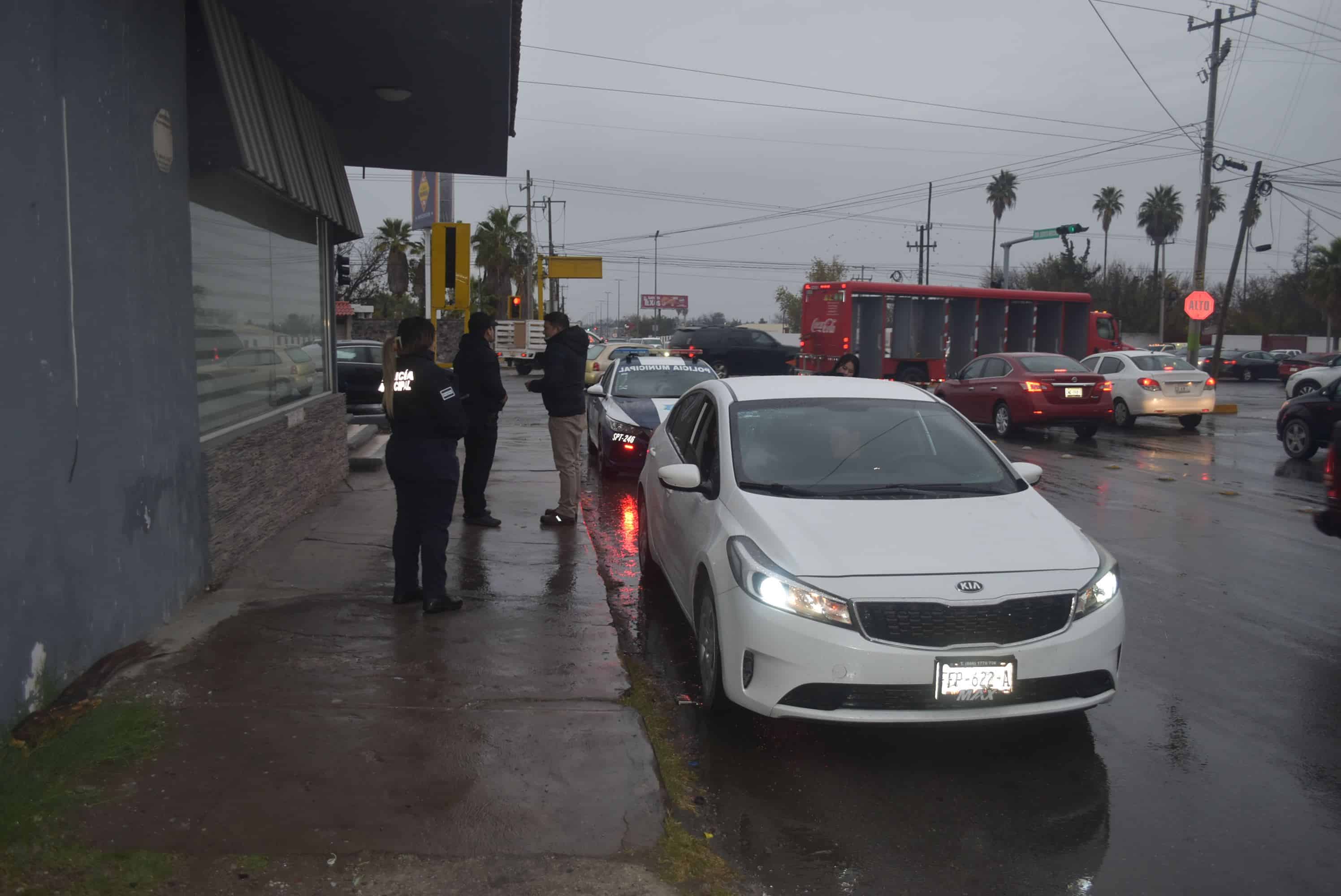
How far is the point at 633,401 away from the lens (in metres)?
13.2

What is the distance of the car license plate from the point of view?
438 centimetres

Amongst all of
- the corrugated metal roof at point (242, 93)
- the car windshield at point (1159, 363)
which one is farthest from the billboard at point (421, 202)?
the corrugated metal roof at point (242, 93)

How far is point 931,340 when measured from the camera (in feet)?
87.0

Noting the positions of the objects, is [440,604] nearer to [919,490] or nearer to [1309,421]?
[919,490]

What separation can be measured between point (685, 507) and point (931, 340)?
21.6 meters

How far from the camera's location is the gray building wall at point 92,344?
423 cm

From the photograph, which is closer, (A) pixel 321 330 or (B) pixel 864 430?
(B) pixel 864 430

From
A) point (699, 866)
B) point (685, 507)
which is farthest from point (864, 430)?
point (699, 866)

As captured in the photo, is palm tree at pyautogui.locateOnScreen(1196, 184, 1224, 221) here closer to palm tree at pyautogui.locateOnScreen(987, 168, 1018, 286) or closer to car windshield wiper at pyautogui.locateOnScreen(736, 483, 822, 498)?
palm tree at pyautogui.locateOnScreen(987, 168, 1018, 286)

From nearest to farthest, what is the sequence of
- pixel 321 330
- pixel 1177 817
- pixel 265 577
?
pixel 1177 817
pixel 265 577
pixel 321 330

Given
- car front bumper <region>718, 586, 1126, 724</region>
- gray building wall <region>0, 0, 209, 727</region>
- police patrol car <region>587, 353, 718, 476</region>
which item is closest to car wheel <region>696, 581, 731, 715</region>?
car front bumper <region>718, 586, 1126, 724</region>

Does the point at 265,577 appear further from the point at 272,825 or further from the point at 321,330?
the point at 321,330

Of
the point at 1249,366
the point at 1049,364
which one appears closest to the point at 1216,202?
the point at 1249,366

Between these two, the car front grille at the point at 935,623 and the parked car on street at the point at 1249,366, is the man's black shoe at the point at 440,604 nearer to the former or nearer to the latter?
the car front grille at the point at 935,623
